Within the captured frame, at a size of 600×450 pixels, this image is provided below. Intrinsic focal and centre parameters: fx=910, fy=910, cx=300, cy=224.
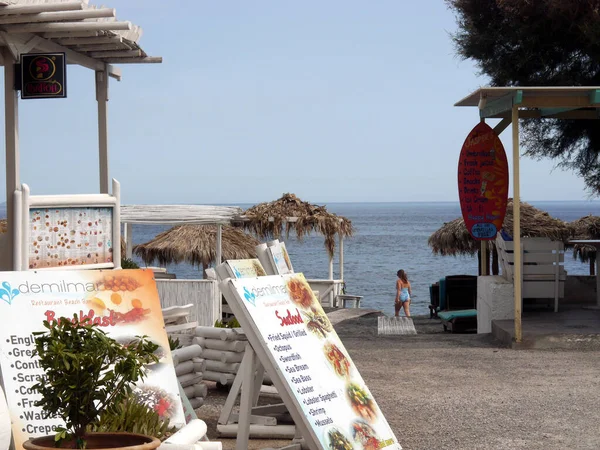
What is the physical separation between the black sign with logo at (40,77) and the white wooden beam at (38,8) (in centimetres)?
60

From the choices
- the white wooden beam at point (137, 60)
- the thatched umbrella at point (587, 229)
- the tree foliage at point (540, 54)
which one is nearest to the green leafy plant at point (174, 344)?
the white wooden beam at point (137, 60)

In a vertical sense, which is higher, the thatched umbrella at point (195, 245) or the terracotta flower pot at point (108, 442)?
the terracotta flower pot at point (108, 442)

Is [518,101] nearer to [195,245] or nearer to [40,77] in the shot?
[40,77]

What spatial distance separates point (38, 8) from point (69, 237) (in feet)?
6.54

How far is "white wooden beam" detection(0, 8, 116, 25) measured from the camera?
24.1ft

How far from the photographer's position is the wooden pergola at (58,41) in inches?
290

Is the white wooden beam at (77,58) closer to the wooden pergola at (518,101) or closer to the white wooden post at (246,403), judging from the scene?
the wooden pergola at (518,101)

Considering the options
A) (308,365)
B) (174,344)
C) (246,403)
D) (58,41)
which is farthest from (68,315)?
(58,41)

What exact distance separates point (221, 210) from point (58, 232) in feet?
32.9

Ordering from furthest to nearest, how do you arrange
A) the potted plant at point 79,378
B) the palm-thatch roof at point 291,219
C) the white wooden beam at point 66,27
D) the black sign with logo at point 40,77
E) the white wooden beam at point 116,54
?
1. the palm-thatch roof at point 291,219
2. the white wooden beam at point 116,54
3. the black sign with logo at point 40,77
4. the white wooden beam at point 66,27
5. the potted plant at point 79,378

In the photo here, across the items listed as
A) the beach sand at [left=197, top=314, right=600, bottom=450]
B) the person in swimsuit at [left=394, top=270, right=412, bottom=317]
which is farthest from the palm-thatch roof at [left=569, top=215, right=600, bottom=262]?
the beach sand at [left=197, top=314, right=600, bottom=450]

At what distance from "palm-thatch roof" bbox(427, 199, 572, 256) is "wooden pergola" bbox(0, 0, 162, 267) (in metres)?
10.9

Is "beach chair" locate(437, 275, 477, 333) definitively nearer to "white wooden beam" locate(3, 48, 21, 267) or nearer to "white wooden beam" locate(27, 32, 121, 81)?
"white wooden beam" locate(27, 32, 121, 81)

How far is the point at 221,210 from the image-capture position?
53.9 ft
